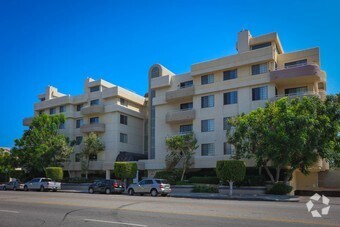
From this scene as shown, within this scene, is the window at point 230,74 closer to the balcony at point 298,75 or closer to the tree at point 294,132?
the balcony at point 298,75

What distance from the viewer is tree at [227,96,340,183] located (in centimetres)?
2884

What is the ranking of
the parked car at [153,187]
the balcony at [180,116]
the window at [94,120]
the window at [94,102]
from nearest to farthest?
the parked car at [153,187] → the balcony at [180,116] → the window at [94,120] → the window at [94,102]

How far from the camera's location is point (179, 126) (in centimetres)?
4622

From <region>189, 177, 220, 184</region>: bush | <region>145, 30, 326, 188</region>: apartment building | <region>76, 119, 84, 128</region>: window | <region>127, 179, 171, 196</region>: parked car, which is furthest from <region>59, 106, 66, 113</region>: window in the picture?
<region>127, 179, 171, 196</region>: parked car

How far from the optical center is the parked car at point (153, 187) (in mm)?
31741

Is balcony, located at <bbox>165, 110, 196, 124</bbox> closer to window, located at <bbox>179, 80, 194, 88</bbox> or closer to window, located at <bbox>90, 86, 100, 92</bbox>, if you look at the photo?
window, located at <bbox>179, 80, 194, 88</bbox>

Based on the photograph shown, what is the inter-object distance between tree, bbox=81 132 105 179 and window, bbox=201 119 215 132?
16.3m

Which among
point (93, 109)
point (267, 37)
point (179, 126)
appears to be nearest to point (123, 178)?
point (179, 126)

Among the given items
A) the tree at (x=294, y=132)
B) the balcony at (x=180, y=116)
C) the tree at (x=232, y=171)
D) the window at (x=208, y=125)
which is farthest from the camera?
the balcony at (x=180, y=116)

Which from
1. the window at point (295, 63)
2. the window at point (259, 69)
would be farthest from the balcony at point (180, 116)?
the window at point (295, 63)

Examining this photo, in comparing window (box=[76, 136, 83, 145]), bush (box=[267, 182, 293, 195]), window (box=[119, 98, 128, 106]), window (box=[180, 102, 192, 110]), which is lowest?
bush (box=[267, 182, 293, 195])

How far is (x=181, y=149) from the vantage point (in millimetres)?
40250

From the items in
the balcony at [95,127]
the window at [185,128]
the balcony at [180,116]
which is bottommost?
the window at [185,128]

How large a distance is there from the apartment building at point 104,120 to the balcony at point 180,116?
992cm
